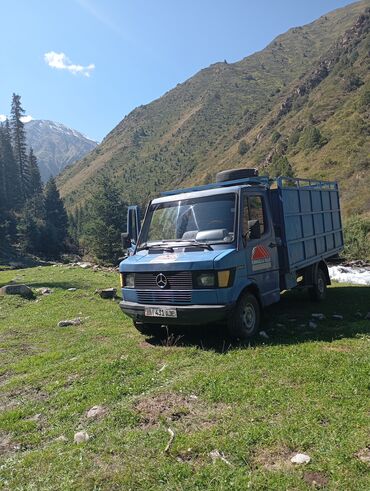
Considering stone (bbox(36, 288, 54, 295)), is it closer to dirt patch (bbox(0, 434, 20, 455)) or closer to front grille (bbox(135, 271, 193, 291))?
front grille (bbox(135, 271, 193, 291))

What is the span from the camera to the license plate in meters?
7.16

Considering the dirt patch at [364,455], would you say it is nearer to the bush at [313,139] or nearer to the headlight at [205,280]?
the headlight at [205,280]

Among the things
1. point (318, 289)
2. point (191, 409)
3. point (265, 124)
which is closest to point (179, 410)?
point (191, 409)

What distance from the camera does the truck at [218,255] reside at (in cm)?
704

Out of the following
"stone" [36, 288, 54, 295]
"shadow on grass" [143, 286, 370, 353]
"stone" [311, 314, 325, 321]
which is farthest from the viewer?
"stone" [36, 288, 54, 295]

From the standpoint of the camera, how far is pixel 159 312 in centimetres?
733

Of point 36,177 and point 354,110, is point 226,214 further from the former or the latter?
point 36,177

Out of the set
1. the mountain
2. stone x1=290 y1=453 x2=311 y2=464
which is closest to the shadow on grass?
stone x1=290 y1=453 x2=311 y2=464

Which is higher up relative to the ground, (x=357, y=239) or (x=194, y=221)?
(x=194, y=221)

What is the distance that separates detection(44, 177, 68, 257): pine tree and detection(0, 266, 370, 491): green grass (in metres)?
54.4

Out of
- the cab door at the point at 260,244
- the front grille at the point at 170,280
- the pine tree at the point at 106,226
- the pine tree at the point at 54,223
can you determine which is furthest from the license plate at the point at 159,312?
the pine tree at the point at 54,223

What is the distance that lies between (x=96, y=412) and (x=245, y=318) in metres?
3.41

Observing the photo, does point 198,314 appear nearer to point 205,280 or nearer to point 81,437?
point 205,280

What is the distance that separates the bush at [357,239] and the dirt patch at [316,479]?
74.3ft
